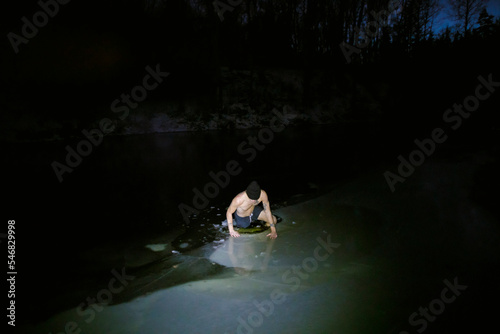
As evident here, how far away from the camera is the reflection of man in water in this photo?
17.7ft

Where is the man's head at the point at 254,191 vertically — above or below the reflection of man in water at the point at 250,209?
above

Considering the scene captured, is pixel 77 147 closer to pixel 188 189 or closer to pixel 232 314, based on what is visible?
pixel 188 189

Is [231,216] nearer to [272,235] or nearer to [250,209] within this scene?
[250,209]

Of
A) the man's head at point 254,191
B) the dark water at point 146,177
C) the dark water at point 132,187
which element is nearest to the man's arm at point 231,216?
the man's head at point 254,191

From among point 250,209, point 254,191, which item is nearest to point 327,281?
point 254,191

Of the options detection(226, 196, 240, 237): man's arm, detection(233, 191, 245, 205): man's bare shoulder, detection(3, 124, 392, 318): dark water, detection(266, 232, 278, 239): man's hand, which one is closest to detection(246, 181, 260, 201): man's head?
detection(233, 191, 245, 205): man's bare shoulder

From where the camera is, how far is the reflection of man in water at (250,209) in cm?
538

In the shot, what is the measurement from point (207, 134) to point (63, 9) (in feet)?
48.1

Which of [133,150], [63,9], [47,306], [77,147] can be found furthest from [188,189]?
[63,9]

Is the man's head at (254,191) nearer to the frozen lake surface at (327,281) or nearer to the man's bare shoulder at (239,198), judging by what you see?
the man's bare shoulder at (239,198)

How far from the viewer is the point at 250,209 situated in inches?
231

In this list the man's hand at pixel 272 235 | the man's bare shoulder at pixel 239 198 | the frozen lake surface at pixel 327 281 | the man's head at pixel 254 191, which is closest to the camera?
the frozen lake surface at pixel 327 281

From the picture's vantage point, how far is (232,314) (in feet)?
11.9

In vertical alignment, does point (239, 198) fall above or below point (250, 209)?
above
